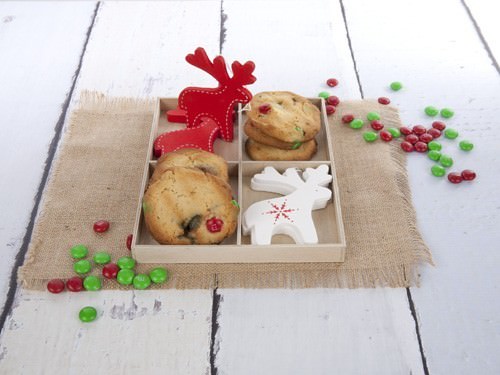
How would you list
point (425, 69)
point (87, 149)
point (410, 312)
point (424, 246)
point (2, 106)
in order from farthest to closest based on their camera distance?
point (425, 69), point (2, 106), point (87, 149), point (424, 246), point (410, 312)

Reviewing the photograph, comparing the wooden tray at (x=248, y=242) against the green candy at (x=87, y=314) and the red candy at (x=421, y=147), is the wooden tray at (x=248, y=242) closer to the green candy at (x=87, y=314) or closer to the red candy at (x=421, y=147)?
the green candy at (x=87, y=314)

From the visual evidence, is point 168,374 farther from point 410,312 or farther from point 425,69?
point 425,69

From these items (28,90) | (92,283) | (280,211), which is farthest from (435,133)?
(28,90)

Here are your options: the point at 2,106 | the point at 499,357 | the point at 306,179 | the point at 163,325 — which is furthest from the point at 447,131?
the point at 2,106

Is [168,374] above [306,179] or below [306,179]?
below

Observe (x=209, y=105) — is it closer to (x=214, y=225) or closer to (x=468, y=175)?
(x=214, y=225)
